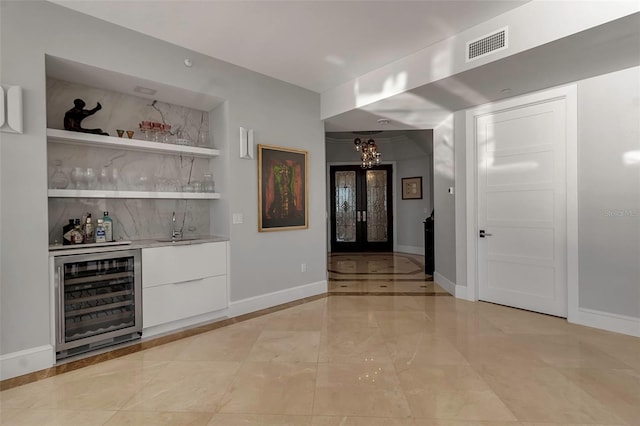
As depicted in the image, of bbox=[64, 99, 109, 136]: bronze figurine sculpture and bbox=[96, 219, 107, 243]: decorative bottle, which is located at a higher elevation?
bbox=[64, 99, 109, 136]: bronze figurine sculpture

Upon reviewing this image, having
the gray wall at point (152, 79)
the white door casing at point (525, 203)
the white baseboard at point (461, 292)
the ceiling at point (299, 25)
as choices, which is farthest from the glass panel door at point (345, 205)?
the ceiling at point (299, 25)

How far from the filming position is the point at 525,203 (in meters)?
4.01

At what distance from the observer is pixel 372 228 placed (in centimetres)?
949

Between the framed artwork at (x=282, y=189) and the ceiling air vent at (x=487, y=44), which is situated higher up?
the ceiling air vent at (x=487, y=44)

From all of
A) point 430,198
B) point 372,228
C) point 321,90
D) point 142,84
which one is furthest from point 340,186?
point 142,84

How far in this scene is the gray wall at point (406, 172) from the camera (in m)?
8.73

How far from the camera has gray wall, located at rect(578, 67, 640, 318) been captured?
3176 mm

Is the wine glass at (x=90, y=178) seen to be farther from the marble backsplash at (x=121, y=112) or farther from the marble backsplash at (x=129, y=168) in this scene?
the marble backsplash at (x=121, y=112)

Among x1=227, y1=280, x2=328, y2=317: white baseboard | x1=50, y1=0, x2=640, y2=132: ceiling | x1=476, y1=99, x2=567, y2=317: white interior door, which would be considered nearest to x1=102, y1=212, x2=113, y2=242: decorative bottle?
x1=227, y1=280, x2=328, y2=317: white baseboard

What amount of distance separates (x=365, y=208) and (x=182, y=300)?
666cm

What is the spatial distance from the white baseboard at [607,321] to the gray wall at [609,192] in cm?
5

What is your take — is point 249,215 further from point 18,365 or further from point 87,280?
point 18,365

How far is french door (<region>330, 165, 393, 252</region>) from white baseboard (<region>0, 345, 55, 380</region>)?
7311mm

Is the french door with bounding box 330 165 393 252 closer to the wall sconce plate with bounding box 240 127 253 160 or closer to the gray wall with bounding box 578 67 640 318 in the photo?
the wall sconce plate with bounding box 240 127 253 160
